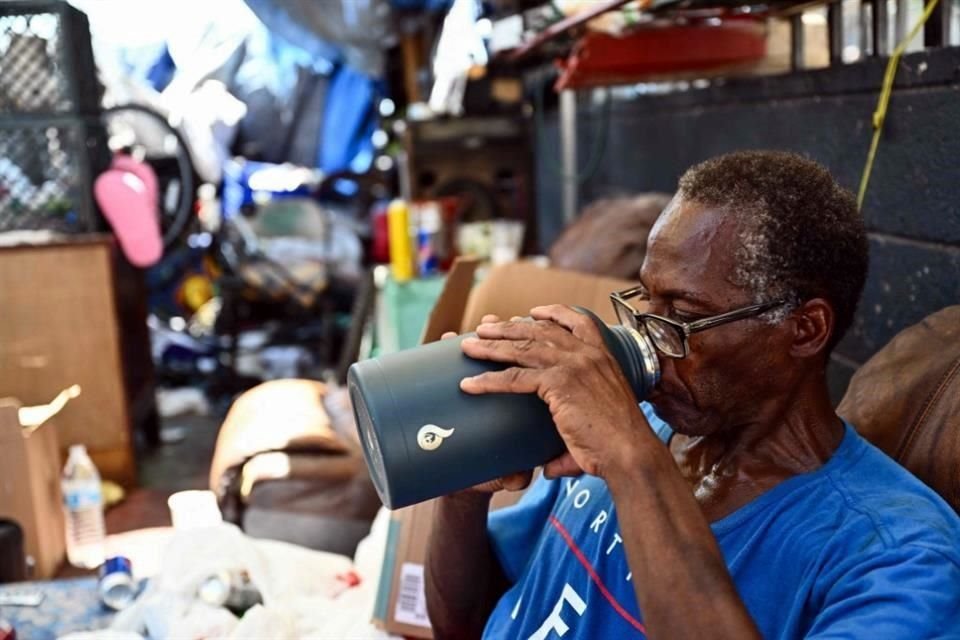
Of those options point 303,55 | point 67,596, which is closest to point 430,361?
point 67,596

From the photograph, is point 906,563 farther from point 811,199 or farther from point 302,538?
point 302,538

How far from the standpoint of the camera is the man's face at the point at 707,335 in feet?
4.10

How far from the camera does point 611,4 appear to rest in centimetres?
187

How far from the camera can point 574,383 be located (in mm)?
1127

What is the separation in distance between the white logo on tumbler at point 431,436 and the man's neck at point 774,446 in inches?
15.9

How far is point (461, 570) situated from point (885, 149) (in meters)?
1.12

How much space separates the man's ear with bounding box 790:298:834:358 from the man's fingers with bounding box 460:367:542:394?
35 cm

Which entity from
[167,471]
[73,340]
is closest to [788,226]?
[73,340]

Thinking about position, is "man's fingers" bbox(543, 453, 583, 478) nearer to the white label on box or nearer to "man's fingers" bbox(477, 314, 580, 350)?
"man's fingers" bbox(477, 314, 580, 350)

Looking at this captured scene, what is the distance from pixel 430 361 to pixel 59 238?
3346mm

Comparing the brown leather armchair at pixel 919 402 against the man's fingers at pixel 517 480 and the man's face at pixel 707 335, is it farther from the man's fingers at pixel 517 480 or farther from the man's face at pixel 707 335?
the man's fingers at pixel 517 480

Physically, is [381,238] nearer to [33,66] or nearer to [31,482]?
[33,66]

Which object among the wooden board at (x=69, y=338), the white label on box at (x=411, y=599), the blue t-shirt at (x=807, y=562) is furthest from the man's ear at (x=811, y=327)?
the wooden board at (x=69, y=338)

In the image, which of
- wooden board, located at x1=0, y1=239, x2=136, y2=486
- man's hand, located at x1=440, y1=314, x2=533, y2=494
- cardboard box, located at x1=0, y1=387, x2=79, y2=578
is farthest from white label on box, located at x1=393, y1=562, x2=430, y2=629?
wooden board, located at x1=0, y1=239, x2=136, y2=486
